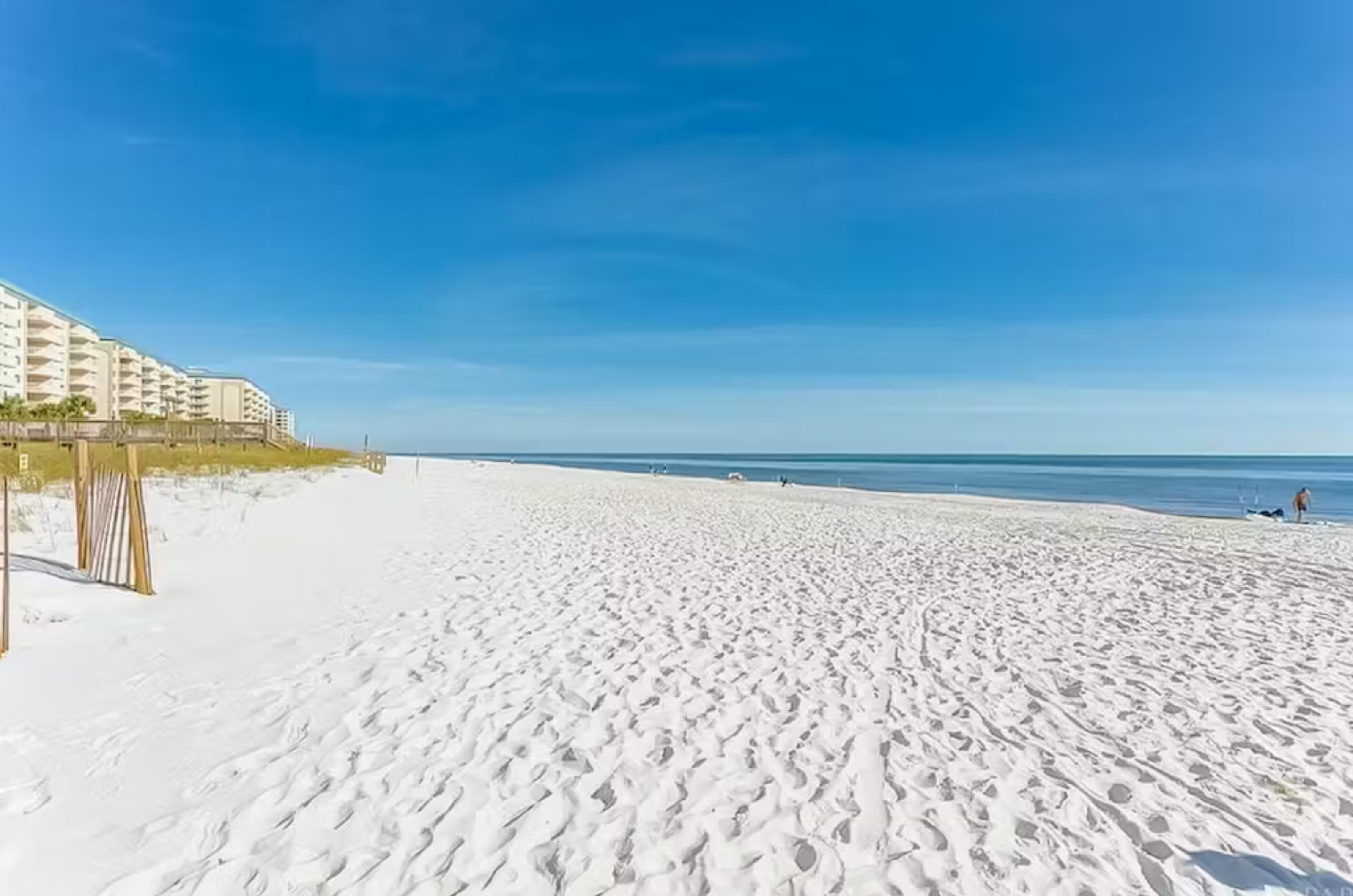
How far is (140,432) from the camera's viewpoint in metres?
31.8

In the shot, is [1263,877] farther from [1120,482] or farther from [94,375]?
[94,375]

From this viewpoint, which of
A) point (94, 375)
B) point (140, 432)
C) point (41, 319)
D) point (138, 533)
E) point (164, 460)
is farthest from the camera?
point (94, 375)

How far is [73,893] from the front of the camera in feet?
8.05

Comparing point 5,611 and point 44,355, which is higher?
point 44,355

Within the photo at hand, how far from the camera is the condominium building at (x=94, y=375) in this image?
55.2 m

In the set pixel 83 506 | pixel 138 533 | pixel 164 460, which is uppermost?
pixel 164 460

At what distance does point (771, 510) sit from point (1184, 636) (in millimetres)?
12018

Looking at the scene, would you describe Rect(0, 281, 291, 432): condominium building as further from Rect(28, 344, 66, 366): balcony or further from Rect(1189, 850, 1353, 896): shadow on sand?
Rect(1189, 850, 1353, 896): shadow on sand

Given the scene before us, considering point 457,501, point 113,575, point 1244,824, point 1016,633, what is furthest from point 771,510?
point 1244,824

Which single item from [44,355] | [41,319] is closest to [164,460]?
[41,319]

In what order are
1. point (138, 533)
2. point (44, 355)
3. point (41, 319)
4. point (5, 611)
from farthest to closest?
1. point (44, 355)
2. point (41, 319)
3. point (138, 533)
4. point (5, 611)

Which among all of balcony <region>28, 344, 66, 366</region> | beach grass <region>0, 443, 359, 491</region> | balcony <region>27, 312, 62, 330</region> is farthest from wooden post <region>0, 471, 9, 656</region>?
balcony <region>28, 344, 66, 366</region>

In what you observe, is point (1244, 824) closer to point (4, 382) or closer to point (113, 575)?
point (113, 575)

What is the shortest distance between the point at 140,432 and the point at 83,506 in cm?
3043
